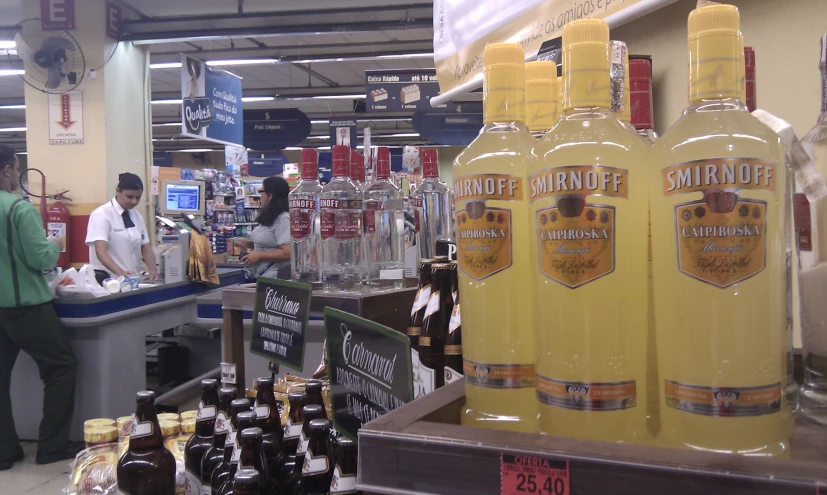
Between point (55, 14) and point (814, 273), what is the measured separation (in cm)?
701

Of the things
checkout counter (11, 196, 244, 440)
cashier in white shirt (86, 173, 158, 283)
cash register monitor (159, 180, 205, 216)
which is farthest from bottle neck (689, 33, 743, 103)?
cash register monitor (159, 180, 205, 216)

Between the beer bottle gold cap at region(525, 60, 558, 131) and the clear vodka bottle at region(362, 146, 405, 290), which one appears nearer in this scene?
the beer bottle gold cap at region(525, 60, 558, 131)

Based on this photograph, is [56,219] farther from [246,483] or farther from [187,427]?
[246,483]

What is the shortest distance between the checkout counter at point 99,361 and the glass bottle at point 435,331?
3653 mm

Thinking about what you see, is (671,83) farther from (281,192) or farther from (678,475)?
(281,192)

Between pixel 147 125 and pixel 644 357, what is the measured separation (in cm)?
709

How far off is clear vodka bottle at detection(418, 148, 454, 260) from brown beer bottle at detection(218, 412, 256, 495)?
751 mm

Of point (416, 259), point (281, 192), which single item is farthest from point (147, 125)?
point (416, 259)

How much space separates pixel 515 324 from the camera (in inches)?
28.9

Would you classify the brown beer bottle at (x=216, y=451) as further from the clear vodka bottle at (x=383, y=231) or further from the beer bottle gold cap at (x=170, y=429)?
the clear vodka bottle at (x=383, y=231)

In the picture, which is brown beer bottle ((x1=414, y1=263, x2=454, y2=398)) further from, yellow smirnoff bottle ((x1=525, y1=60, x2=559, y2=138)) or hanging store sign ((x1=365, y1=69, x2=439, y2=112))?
hanging store sign ((x1=365, y1=69, x2=439, y2=112))

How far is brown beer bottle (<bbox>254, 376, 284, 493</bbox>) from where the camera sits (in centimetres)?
131

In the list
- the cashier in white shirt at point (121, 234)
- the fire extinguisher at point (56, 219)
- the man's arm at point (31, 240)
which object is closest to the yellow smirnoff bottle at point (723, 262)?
the man's arm at point (31, 240)

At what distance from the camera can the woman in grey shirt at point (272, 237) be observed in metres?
4.37
